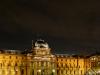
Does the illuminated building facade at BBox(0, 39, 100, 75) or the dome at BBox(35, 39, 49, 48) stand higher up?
the dome at BBox(35, 39, 49, 48)

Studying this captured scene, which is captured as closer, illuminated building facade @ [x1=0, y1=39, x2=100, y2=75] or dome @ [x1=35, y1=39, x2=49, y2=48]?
illuminated building facade @ [x1=0, y1=39, x2=100, y2=75]

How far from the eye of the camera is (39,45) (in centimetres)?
13750

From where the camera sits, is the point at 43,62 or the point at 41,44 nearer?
the point at 41,44

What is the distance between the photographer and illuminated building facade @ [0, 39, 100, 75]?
5069 inches

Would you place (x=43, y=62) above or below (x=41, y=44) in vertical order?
below

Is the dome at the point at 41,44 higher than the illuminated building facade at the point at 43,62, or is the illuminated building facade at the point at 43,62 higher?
the dome at the point at 41,44

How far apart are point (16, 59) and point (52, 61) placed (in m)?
16.9

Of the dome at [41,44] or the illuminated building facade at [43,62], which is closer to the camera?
the illuminated building facade at [43,62]

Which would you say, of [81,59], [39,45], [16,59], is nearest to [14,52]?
[16,59]

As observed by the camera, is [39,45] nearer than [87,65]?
Yes

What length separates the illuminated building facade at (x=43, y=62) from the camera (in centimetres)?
12875

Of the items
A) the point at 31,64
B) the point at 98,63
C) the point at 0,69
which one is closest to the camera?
the point at 0,69

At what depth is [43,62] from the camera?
139 meters

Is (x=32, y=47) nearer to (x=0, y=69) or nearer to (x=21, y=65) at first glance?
(x=21, y=65)
